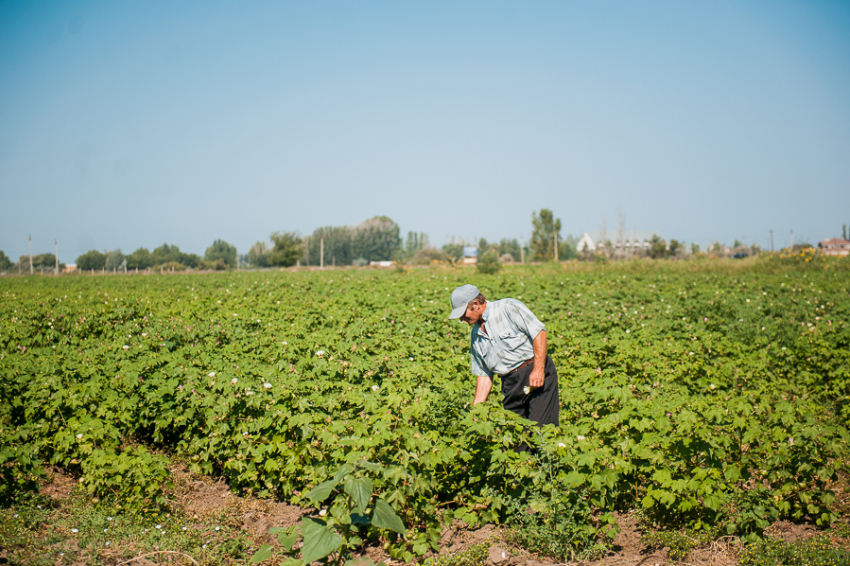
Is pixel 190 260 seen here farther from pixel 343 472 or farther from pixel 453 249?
pixel 343 472

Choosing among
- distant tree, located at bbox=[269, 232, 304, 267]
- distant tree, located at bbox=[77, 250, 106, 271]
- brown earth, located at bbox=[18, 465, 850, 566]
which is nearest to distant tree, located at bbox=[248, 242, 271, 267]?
distant tree, located at bbox=[77, 250, 106, 271]

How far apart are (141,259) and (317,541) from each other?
97.8m

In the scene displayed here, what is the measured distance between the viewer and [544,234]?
60156 mm

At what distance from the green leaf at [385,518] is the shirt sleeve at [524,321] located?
5.60 ft

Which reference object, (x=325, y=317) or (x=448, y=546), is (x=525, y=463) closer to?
(x=448, y=546)

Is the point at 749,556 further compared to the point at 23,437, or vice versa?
the point at 23,437

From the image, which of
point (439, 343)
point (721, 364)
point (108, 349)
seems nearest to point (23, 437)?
point (108, 349)

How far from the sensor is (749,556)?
2.86m

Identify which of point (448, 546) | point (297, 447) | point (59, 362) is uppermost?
point (59, 362)

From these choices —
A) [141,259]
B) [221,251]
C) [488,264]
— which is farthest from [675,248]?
[221,251]

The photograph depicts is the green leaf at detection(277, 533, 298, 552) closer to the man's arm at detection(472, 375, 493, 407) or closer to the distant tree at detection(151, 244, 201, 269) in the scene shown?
the man's arm at detection(472, 375, 493, 407)

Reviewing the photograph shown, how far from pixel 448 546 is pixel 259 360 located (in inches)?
136

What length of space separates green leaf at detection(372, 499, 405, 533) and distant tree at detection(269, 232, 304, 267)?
5921 cm

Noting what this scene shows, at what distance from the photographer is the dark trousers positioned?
380cm
